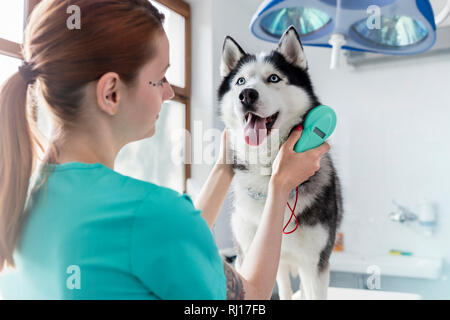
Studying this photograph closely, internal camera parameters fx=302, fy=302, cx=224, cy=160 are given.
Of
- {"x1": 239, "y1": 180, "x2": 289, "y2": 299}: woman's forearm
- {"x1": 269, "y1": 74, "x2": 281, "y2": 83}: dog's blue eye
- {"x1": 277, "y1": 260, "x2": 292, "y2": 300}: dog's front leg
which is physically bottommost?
{"x1": 277, "y1": 260, "x2": 292, "y2": 300}: dog's front leg

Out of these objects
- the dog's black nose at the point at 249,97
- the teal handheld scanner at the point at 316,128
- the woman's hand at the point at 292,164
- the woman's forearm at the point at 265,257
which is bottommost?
the woman's forearm at the point at 265,257

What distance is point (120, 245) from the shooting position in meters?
0.32

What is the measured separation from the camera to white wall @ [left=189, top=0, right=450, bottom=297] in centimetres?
67

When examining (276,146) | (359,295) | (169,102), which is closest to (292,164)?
(276,146)

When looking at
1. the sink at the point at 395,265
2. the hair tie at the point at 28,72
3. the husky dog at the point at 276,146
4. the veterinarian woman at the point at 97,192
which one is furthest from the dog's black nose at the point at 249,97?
the sink at the point at 395,265

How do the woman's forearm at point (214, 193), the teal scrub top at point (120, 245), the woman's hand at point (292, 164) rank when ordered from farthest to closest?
the woman's forearm at point (214, 193) → the woman's hand at point (292, 164) → the teal scrub top at point (120, 245)

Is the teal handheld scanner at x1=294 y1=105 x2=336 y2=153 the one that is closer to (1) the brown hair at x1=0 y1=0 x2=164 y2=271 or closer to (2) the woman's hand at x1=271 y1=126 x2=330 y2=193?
(2) the woman's hand at x1=271 y1=126 x2=330 y2=193

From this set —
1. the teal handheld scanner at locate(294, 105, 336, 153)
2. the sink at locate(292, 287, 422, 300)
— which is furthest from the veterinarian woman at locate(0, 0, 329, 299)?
the sink at locate(292, 287, 422, 300)

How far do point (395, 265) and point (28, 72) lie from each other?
87 centimetres

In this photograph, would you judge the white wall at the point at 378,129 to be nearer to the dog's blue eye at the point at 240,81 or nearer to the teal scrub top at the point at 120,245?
the dog's blue eye at the point at 240,81

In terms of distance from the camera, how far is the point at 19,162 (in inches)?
14.9

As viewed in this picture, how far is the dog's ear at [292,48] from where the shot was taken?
478 millimetres

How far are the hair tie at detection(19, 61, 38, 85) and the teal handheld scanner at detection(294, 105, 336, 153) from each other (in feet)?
1.21
